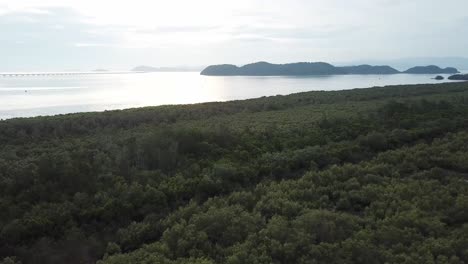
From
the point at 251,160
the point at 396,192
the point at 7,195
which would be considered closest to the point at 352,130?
the point at 251,160

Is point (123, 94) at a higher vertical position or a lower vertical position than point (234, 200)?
higher

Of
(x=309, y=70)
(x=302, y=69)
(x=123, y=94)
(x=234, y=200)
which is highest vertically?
(x=302, y=69)

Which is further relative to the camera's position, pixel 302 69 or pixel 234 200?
pixel 302 69

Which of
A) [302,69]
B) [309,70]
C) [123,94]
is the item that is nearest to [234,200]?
[123,94]

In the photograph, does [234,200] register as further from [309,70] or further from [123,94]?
[309,70]

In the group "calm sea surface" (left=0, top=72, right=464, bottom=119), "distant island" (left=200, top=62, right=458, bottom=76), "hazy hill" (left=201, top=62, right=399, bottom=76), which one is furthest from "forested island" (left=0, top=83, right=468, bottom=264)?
"hazy hill" (left=201, top=62, right=399, bottom=76)

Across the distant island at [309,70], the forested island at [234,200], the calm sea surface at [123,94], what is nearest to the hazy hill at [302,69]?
the distant island at [309,70]

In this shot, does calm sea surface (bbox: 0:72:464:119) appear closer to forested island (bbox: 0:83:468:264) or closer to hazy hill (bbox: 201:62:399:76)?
forested island (bbox: 0:83:468:264)

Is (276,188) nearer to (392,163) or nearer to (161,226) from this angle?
(161,226)

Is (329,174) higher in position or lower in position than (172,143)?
lower
